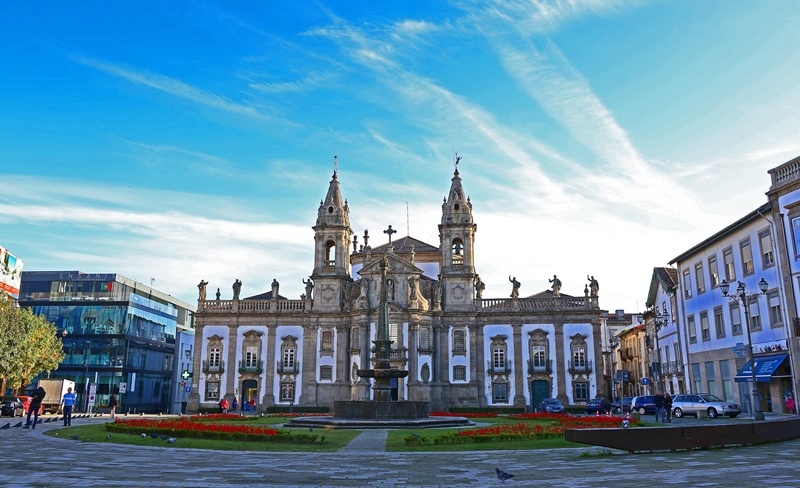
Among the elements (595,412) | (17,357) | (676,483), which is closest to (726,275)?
(595,412)

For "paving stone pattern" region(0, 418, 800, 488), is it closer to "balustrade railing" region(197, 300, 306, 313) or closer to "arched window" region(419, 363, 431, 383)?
"arched window" region(419, 363, 431, 383)

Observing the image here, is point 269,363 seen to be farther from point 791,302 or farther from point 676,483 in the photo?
point 676,483

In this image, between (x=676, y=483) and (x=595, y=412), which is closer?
(x=676, y=483)

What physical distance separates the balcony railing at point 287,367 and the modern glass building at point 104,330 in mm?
23987

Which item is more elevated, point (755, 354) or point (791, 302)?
point (791, 302)

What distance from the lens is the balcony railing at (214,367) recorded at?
61.0m

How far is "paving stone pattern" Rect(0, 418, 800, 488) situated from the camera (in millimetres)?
11406

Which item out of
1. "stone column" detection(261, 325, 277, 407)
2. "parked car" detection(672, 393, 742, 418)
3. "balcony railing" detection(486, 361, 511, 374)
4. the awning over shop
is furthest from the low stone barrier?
"stone column" detection(261, 325, 277, 407)

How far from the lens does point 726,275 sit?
40.9 metres

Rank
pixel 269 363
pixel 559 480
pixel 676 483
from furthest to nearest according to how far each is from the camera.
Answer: pixel 269 363 → pixel 559 480 → pixel 676 483

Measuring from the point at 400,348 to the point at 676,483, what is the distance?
4701cm

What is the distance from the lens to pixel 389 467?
551 inches

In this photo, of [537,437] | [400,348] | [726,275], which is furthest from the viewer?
[400,348]

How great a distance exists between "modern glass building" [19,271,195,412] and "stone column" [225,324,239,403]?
19954 millimetres
